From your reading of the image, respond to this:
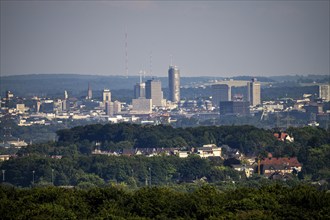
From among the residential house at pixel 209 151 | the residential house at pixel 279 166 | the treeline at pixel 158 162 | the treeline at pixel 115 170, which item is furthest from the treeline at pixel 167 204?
the residential house at pixel 209 151

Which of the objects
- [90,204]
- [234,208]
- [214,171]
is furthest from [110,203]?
[214,171]

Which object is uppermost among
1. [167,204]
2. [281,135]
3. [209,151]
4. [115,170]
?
[167,204]

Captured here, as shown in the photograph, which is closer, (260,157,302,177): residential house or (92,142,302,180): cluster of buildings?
(92,142,302,180): cluster of buildings

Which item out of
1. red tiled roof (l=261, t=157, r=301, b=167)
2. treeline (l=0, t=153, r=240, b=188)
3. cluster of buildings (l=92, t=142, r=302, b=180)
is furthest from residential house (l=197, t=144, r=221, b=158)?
treeline (l=0, t=153, r=240, b=188)

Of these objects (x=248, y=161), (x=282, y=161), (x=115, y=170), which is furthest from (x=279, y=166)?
(x=115, y=170)

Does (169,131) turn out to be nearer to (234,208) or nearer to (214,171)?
(214,171)

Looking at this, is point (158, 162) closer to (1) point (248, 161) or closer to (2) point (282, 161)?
(2) point (282, 161)

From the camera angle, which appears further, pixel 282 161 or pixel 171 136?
pixel 171 136

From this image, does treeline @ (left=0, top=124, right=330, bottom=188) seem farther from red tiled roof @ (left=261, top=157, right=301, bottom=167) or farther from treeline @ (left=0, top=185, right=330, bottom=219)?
treeline @ (left=0, top=185, right=330, bottom=219)

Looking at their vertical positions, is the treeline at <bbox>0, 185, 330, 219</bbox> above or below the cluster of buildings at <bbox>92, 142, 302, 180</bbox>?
above
